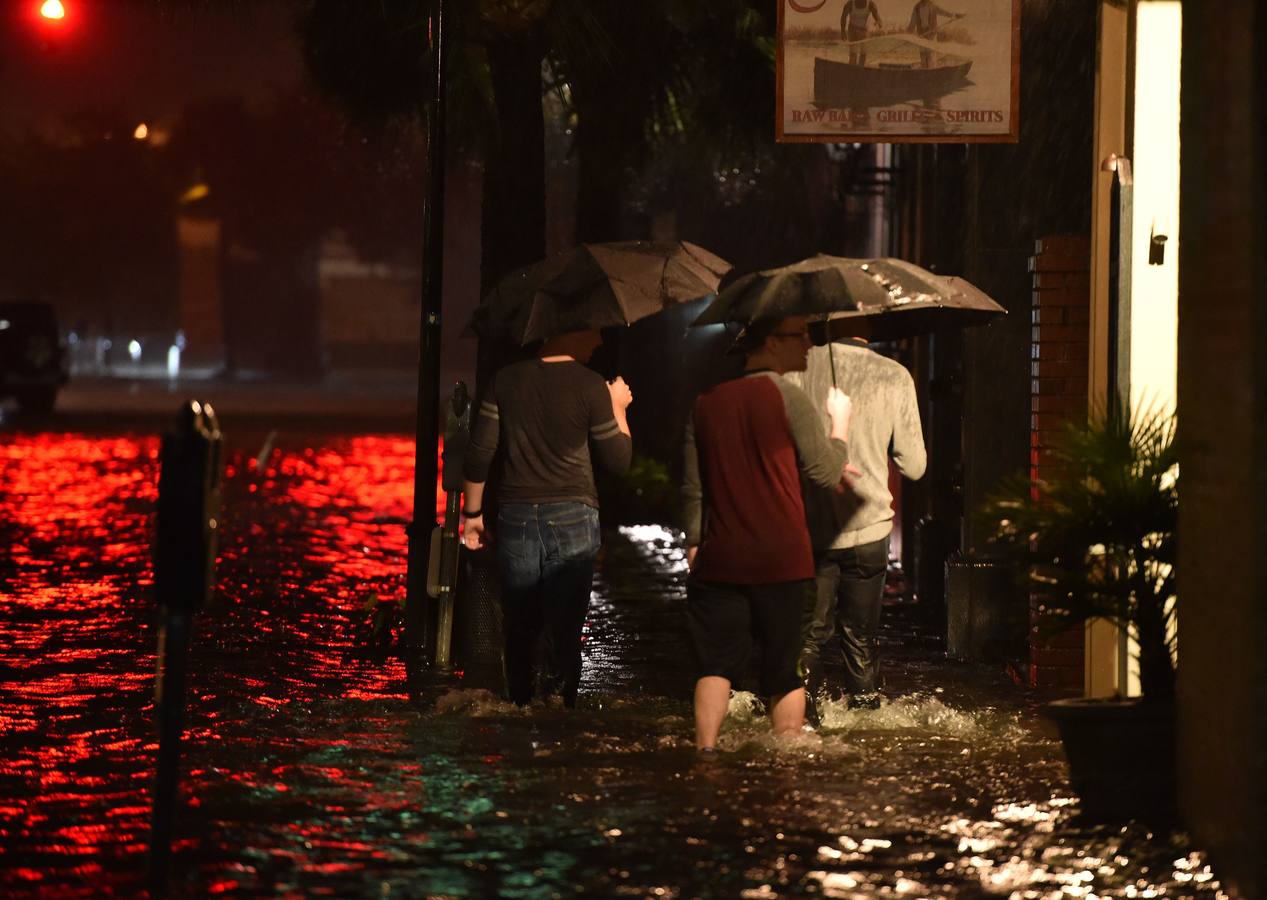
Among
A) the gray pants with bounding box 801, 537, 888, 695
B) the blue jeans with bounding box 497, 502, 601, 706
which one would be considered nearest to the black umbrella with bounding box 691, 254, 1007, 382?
the gray pants with bounding box 801, 537, 888, 695

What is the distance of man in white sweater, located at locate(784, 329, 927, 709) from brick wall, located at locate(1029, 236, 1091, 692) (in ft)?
4.46

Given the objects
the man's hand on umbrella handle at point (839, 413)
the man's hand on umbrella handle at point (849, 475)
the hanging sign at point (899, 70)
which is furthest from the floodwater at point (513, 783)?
the hanging sign at point (899, 70)

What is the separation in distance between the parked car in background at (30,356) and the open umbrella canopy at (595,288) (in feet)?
102

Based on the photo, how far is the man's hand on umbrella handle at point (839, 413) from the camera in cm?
865

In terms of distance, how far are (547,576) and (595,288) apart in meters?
1.27

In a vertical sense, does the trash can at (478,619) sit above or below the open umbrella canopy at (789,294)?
below

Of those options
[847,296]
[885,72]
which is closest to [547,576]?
[847,296]

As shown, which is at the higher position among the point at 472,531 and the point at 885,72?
the point at 885,72

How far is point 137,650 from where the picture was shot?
452 inches

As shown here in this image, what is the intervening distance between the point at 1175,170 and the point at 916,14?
1.77 m

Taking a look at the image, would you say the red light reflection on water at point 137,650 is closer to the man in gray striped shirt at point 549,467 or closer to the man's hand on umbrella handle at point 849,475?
the man in gray striped shirt at point 549,467

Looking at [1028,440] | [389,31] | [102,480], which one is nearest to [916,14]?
[1028,440]

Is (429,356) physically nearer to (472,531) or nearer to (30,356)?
(472,531)

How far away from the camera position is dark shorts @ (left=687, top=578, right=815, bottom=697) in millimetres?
8031
